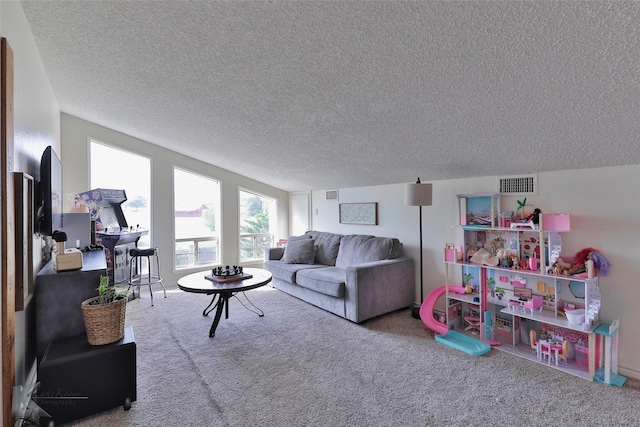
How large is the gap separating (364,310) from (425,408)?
4.91 feet

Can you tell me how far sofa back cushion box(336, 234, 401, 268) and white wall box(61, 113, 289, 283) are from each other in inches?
91.8

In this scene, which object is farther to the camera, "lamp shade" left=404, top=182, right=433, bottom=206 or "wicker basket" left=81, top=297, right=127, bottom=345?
"lamp shade" left=404, top=182, right=433, bottom=206

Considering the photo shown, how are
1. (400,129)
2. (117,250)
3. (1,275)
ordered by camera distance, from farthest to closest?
(117,250), (400,129), (1,275)

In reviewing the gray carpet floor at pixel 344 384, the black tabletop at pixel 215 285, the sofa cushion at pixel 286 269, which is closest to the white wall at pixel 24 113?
the gray carpet floor at pixel 344 384

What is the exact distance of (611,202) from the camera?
8.10 ft

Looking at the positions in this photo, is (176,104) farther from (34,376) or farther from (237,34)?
(34,376)

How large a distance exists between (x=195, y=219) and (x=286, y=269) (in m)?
2.20

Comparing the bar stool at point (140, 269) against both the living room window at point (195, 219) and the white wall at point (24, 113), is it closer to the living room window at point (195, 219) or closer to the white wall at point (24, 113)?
the living room window at point (195, 219)

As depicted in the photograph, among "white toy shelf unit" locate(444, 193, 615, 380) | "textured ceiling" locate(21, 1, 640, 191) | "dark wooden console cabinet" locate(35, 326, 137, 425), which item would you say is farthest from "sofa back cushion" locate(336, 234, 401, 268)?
"dark wooden console cabinet" locate(35, 326, 137, 425)

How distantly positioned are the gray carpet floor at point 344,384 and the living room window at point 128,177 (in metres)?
2.33

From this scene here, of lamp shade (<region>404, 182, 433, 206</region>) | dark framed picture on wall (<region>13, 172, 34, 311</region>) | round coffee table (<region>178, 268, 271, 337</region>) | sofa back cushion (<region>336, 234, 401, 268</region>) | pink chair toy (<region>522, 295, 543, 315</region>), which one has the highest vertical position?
lamp shade (<region>404, 182, 433, 206</region>)

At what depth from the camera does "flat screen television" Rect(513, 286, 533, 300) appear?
2.93 m

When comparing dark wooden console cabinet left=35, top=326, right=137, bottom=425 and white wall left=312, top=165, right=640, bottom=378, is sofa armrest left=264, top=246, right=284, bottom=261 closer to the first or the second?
white wall left=312, top=165, right=640, bottom=378

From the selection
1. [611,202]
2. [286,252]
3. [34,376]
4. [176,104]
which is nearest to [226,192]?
[286,252]
